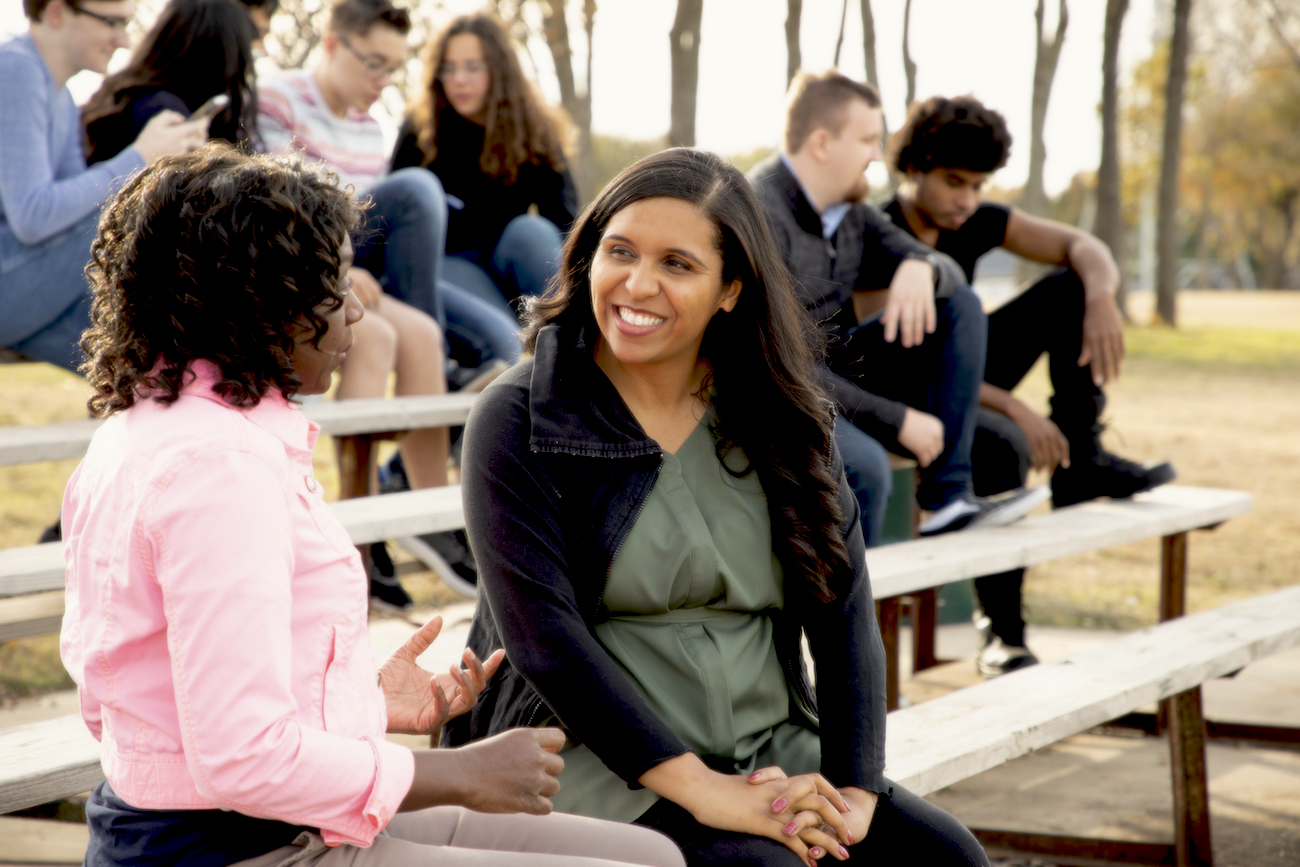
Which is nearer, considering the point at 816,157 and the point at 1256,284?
the point at 816,157

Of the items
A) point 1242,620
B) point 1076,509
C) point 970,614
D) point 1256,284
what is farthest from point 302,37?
point 1256,284

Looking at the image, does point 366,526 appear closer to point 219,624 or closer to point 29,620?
point 29,620

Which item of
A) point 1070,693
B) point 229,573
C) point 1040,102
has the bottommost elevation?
point 1070,693

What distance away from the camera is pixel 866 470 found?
3166 millimetres

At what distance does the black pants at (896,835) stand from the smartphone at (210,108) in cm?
250

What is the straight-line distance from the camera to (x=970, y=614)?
5410 mm

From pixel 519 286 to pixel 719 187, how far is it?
2542 mm

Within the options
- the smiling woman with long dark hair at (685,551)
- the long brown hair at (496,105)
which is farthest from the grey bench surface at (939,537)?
the long brown hair at (496,105)

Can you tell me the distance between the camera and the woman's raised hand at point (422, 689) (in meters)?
1.62

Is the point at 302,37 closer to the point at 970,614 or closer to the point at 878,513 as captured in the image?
the point at 970,614

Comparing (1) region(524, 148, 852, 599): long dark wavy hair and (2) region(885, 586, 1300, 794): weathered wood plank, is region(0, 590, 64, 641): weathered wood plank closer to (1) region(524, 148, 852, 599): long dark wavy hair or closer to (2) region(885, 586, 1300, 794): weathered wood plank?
(1) region(524, 148, 852, 599): long dark wavy hair

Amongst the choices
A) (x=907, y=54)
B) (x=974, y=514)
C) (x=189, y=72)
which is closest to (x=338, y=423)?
(x=189, y=72)

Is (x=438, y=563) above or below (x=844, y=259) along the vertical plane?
below

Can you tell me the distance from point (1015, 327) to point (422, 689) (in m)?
3.13
